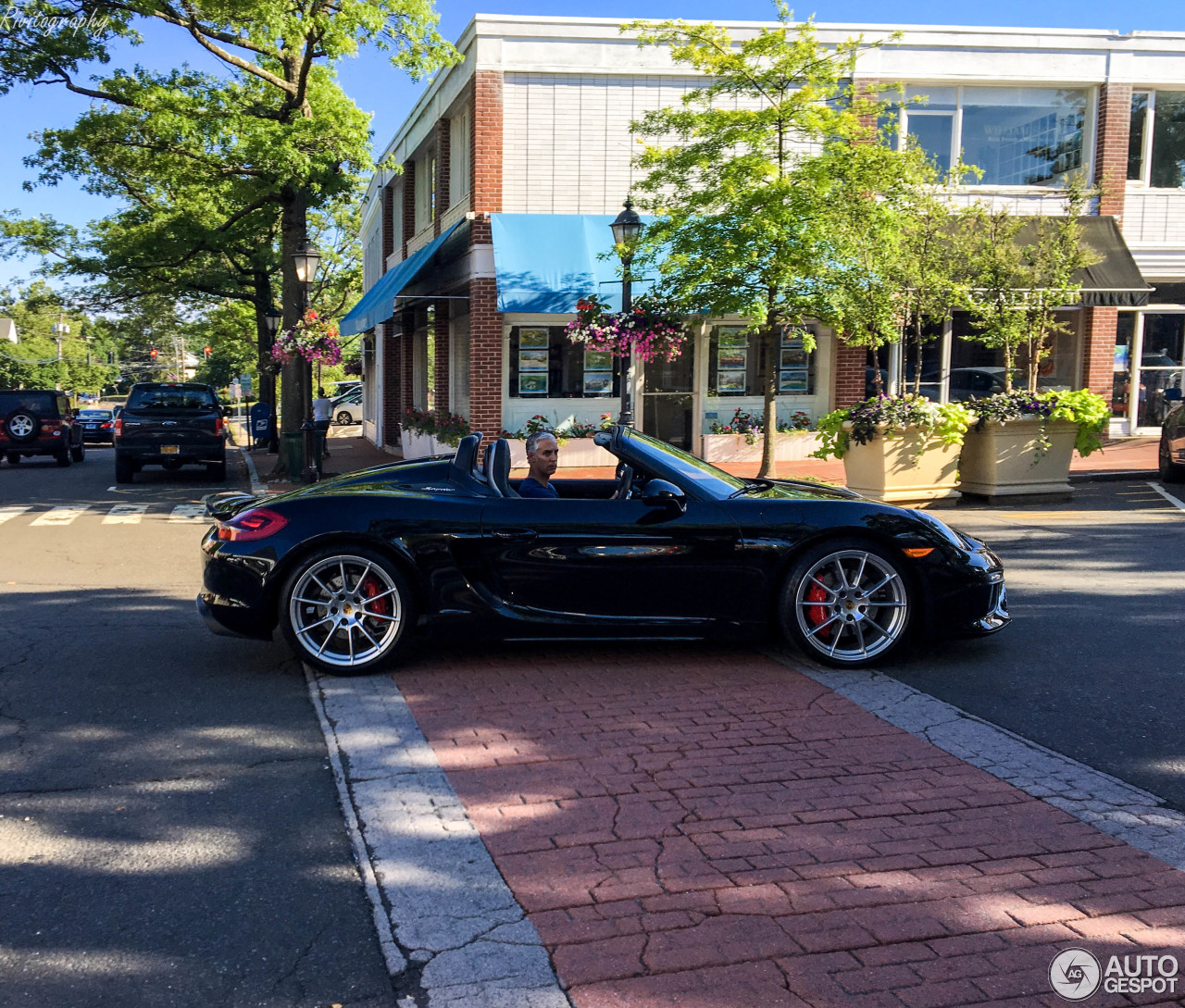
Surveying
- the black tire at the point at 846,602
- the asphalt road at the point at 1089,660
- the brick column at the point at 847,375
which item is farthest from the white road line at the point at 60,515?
the brick column at the point at 847,375

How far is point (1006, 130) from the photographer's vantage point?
20.9m

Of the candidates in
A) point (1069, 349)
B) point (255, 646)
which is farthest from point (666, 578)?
point (1069, 349)

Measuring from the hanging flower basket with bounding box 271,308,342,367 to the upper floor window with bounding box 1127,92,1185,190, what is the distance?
1526 centimetres

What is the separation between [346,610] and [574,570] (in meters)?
1.23

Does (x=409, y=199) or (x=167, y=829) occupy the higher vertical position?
(x=409, y=199)

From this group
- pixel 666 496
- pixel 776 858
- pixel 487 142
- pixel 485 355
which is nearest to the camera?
pixel 776 858

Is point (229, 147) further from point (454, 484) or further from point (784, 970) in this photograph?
point (784, 970)

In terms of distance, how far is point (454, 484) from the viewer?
6.11 meters

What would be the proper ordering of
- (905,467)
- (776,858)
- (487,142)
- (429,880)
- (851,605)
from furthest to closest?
(487,142) → (905,467) → (851,605) → (776,858) → (429,880)

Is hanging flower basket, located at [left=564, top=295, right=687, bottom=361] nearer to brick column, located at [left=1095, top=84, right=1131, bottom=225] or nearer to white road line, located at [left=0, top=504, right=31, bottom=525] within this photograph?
white road line, located at [left=0, top=504, right=31, bottom=525]

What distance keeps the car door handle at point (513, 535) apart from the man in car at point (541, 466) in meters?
0.50

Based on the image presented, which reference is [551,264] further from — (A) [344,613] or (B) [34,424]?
(A) [344,613]

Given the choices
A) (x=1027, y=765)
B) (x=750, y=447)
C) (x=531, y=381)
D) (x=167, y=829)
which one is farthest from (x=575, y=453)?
(x=167, y=829)

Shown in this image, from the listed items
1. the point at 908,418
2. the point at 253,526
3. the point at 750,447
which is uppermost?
the point at 908,418
